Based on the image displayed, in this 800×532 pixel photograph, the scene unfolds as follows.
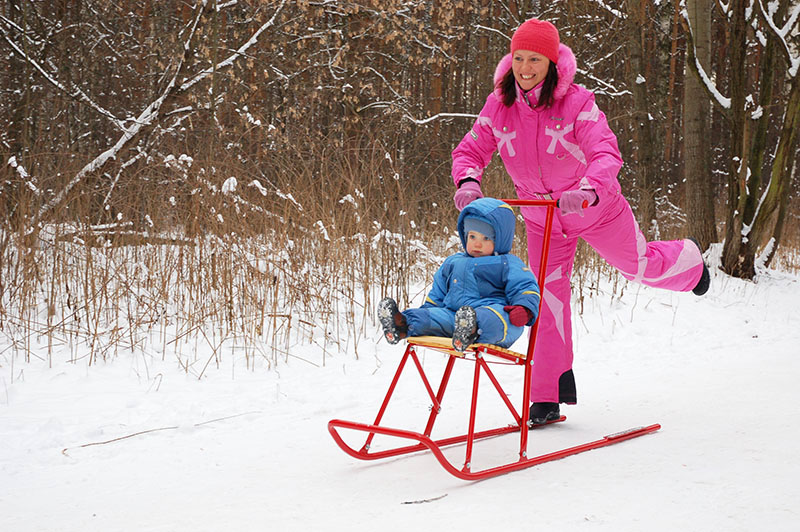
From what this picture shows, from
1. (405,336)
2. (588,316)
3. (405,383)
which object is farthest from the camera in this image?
(588,316)

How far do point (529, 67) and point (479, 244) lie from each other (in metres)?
0.88

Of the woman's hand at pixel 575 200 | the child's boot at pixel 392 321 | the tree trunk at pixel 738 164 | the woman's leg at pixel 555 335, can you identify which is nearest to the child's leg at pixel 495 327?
the child's boot at pixel 392 321

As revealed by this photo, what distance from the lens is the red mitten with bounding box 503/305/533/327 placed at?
3.06 metres

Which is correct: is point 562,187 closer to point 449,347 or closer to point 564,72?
point 564,72

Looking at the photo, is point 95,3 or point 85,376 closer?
point 85,376

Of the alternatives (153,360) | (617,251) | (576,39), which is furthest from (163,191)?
(576,39)

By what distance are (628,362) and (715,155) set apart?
2345cm

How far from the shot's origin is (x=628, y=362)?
18.5 ft

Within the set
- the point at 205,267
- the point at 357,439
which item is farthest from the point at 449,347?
the point at 205,267

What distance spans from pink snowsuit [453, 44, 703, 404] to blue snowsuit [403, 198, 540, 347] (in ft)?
1.31

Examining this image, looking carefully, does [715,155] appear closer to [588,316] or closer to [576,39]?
[576,39]

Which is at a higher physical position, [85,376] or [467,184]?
[467,184]

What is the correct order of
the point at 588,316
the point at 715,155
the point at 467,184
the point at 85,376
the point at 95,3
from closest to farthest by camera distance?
the point at 467,184, the point at 85,376, the point at 588,316, the point at 95,3, the point at 715,155

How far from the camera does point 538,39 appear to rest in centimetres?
357
